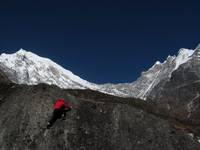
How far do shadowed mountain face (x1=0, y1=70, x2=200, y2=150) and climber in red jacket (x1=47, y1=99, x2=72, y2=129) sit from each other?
534 millimetres

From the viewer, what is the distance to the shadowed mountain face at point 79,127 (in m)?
42.8

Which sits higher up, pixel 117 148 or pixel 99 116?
pixel 99 116

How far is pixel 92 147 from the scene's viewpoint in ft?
142

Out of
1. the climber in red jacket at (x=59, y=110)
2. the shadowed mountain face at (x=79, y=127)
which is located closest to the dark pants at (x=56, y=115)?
the climber in red jacket at (x=59, y=110)

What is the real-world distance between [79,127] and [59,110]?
2.99m

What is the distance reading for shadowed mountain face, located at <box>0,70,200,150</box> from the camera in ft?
140

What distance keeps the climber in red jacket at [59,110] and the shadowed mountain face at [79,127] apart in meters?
0.53

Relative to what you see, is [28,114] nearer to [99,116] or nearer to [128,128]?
[99,116]

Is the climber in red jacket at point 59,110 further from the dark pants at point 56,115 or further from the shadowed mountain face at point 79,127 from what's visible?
the shadowed mountain face at point 79,127

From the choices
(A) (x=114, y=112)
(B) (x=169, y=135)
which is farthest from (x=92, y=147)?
(B) (x=169, y=135)

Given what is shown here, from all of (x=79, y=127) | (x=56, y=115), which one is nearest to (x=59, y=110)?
(x=56, y=115)

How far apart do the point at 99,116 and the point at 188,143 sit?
33.5ft

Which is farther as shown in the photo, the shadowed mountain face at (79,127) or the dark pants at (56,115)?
the dark pants at (56,115)

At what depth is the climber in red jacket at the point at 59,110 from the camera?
42.7 meters
